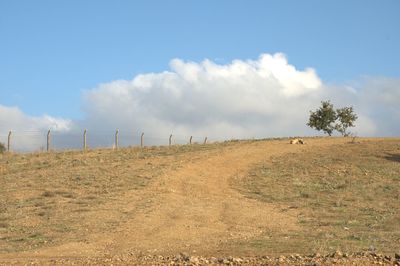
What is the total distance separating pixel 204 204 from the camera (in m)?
22.5

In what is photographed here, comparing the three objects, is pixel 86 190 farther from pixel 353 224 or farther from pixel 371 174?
pixel 371 174

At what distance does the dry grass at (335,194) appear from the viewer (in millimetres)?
15000

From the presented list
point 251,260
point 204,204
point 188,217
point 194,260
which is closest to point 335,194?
point 204,204

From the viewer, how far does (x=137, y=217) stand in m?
19.1

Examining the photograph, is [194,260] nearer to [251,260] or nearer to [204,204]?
[251,260]

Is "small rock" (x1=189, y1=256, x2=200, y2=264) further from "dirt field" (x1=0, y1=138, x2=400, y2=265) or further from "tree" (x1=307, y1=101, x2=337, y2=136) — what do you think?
"tree" (x1=307, y1=101, x2=337, y2=136)

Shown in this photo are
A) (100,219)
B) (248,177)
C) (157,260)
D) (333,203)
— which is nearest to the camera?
(157,260)

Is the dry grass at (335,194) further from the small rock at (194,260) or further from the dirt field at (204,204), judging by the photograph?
the small rock at (194,260)

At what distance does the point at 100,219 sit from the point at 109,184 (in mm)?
6672

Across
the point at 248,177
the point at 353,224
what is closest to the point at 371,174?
the point at 248,177

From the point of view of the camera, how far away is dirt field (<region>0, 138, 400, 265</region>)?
1391 cm

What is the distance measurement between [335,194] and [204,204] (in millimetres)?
6511

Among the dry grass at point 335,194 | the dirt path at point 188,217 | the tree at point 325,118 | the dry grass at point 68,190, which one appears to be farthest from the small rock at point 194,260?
the tree at point 325,118

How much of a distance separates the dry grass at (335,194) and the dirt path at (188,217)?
95cm
